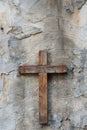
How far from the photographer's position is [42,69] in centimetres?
345

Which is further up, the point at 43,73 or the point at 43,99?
the point at 43,73

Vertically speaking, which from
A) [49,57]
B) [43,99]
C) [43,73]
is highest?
[49,57]

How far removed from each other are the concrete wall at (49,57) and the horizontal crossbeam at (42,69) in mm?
55

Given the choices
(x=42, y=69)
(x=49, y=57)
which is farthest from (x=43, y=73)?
(x=49, y=57)

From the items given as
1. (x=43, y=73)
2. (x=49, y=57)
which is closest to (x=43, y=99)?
(x=43, y=73)

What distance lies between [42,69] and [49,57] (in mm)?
121

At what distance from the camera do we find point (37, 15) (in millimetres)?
3520

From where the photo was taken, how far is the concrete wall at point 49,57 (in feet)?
11.3

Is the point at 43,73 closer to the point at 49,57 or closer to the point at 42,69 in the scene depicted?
the point at 42,69

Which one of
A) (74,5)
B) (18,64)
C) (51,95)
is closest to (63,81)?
(51,95)

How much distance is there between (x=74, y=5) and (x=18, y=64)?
0.64 metres

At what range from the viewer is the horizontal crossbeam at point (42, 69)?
11.2ft

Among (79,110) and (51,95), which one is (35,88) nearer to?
(51,95)

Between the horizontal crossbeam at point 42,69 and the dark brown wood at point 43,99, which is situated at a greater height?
the horizontal crossbeam at point 42,69
